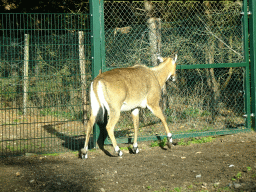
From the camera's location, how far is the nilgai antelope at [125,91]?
568cm

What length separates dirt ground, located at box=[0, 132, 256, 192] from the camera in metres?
4.38

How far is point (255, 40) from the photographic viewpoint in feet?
24.7

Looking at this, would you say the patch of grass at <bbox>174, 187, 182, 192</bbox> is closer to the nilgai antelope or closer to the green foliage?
the nilgai antelope

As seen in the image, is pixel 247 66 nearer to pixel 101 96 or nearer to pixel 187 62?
pixel 187 62

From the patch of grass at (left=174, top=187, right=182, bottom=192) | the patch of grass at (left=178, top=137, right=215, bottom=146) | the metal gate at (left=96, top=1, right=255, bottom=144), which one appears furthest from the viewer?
the metal gate at (left=96, top=1, right=255, bottom=144)

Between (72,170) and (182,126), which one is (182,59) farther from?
(72,170)

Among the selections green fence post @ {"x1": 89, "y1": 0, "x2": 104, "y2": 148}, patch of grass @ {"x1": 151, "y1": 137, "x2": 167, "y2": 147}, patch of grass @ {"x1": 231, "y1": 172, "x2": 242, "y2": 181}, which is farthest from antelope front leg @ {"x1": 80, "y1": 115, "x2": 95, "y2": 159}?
patch of grass @ {"x1": 231, "y1": 172, "x2": 242, "y2": 181}

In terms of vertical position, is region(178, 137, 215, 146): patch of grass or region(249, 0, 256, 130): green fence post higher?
region(249, 0, 256, 130): green fence post

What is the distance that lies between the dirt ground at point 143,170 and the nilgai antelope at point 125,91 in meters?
0.40

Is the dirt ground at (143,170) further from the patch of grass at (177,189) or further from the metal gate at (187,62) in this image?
the metal gate at (187,62)

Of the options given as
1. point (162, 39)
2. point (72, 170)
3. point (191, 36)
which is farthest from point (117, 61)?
point (72, 170)

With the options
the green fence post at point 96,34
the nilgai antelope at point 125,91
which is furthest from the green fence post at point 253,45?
the green fence post at point 96,34

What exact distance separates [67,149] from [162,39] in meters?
3.37

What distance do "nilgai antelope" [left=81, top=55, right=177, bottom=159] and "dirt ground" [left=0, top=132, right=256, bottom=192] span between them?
0.40 metres
